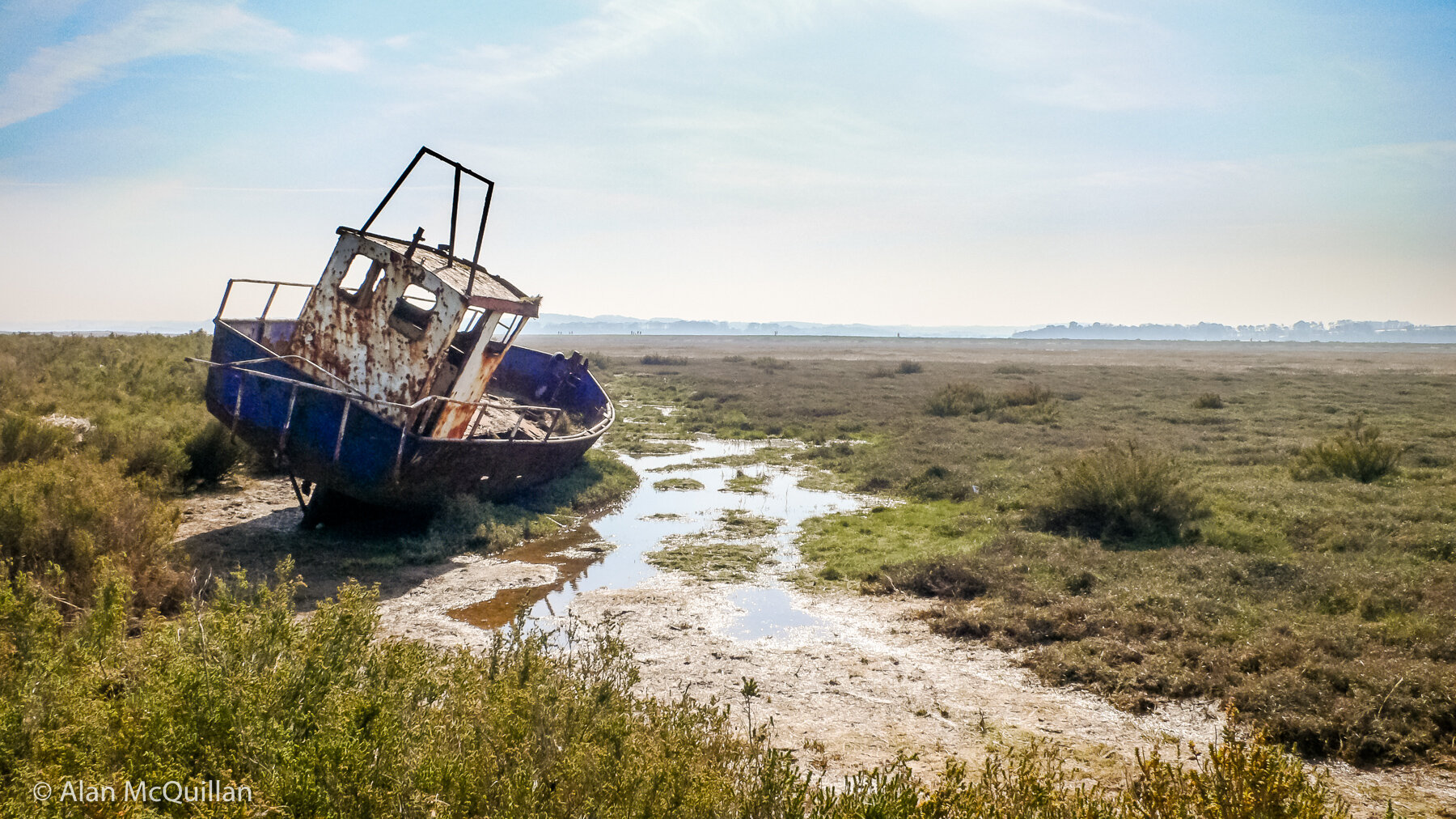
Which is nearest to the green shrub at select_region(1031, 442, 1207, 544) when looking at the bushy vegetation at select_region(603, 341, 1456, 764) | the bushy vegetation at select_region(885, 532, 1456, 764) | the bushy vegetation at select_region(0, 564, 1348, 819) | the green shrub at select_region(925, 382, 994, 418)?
the bushy vegetation at select_region(603, 341, 1456, 764)

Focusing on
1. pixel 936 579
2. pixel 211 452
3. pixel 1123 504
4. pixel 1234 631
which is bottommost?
pixel 936 579

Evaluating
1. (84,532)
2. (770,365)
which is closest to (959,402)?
(84,532)

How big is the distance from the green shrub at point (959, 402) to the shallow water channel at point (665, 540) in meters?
8.84

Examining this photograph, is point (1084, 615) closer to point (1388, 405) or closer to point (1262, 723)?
point (1262, 723)

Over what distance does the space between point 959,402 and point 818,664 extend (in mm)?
17819

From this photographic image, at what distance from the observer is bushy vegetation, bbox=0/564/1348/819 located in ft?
9.39

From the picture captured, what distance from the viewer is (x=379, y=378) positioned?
31.6ft

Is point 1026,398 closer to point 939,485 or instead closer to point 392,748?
point 939,485

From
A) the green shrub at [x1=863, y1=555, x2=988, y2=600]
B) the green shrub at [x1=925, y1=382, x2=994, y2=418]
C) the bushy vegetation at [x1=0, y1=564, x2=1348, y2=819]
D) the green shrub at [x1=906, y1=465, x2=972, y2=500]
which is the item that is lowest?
the green shrub at [x1=863, y1=555, x2=988, y2=600]

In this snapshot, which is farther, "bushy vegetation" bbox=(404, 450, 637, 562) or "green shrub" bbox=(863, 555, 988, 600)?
"bushy vegetation" bbox=(404, 450, 637, 562)

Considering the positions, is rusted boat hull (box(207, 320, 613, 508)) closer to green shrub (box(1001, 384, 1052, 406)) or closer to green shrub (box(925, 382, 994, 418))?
green shrub (box(925, 382, 994, 418))

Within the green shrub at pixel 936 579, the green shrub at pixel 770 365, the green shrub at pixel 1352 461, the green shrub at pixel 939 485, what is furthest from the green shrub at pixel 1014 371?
the green shrub at pixel 936 579

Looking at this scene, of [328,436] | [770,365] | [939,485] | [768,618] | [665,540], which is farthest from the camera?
[770,365]

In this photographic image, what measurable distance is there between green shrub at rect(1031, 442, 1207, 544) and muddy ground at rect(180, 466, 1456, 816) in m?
3.56
